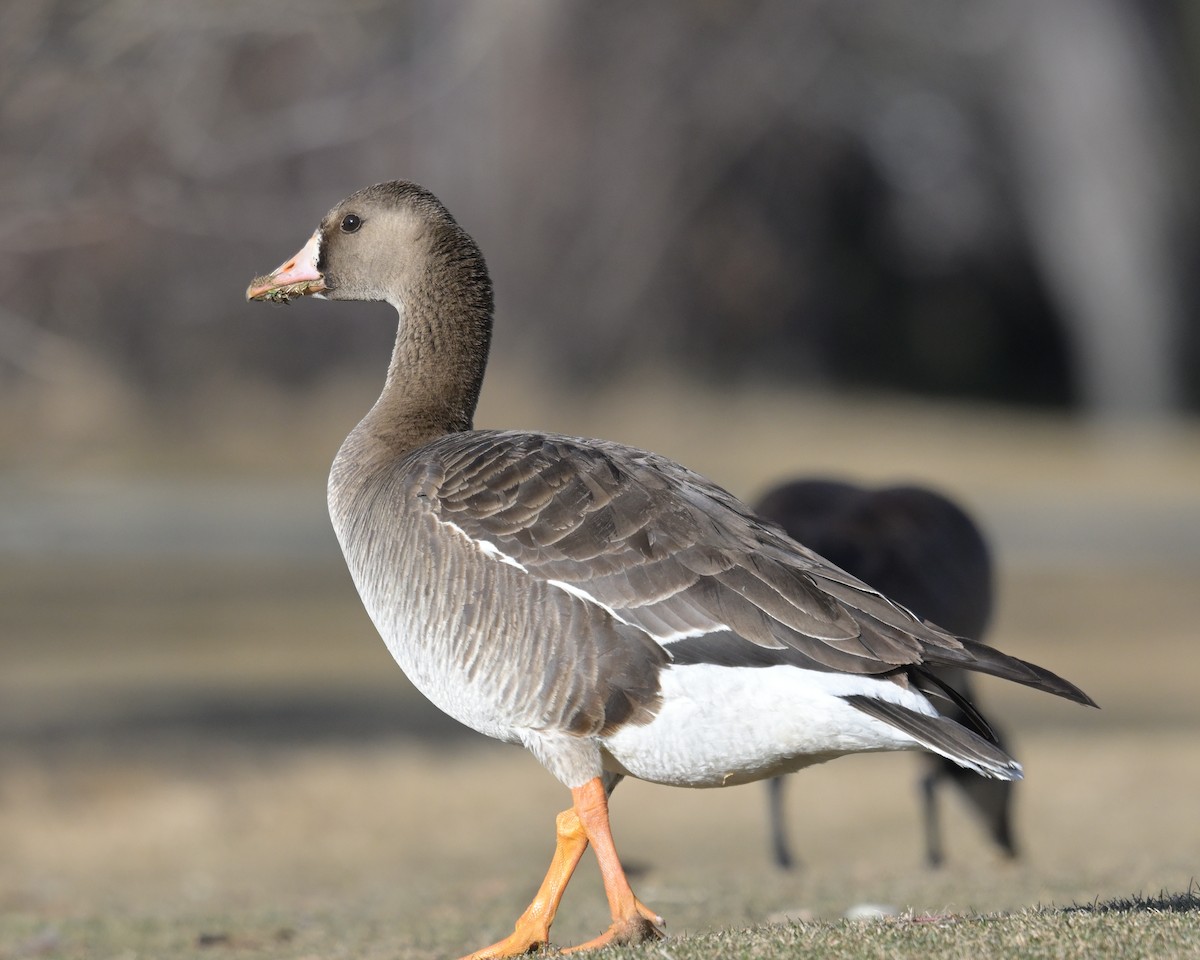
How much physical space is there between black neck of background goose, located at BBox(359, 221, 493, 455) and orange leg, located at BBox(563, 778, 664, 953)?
161 centimetres

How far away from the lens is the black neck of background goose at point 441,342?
6.25 metres

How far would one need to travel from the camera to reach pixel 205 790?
10.7 metres

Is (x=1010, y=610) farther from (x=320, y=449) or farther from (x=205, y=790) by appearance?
(x=320, y=449)

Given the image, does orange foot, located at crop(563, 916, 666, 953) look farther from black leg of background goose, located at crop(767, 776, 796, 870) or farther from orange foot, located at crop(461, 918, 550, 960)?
black leg of background goose, located at crop(767, 776, 796, 870)

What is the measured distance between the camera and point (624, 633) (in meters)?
4.98

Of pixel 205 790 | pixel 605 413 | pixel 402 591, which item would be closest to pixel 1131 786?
pixel 205 790

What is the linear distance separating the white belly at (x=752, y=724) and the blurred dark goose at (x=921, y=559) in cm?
300

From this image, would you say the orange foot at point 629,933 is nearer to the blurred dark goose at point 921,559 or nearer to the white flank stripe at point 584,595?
the white flank stripe at point 584,595

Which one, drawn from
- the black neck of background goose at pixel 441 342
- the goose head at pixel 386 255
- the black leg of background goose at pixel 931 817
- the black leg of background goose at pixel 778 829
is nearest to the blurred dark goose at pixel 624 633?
the black neck of background goose at pixel 441 342

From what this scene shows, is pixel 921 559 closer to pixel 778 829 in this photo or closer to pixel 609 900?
pixel 778 829

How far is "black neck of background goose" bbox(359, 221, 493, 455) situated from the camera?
6246mm

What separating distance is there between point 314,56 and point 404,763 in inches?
410

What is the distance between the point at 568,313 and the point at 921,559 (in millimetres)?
23038

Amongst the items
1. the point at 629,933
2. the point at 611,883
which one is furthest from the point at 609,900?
the point at 629,933
